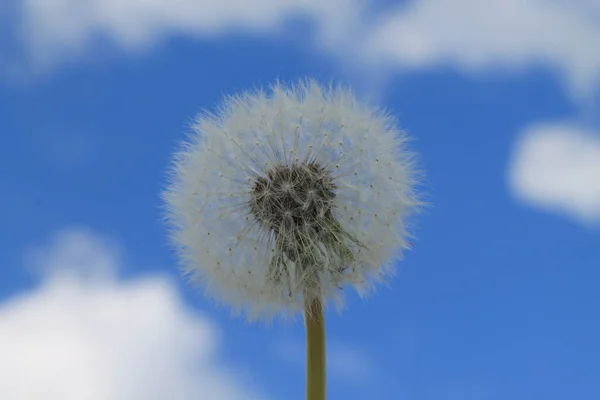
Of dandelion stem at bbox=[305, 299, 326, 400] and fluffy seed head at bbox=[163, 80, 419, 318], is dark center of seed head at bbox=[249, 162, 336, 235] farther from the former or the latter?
dandelion stem at bbox=[305, 299, 326, 400]

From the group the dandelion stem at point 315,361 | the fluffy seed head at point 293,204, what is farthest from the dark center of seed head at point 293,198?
the dandelion stem at point 315,361

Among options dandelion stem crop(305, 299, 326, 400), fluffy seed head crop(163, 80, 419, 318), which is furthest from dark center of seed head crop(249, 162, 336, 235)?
dandelion stem crop(305, 299, 326, 400)

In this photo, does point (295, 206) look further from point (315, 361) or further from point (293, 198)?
point (315, 361)

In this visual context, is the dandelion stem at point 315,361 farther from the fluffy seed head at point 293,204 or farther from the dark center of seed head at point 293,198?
the dark center of seed head at point 293,198

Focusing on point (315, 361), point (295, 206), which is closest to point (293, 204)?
point (295, 206)

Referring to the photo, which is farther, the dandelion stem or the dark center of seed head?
the dark center of seed head

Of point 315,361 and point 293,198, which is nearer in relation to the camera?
point 315,361

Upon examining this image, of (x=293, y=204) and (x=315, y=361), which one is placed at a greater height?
(x=293, y=204)
